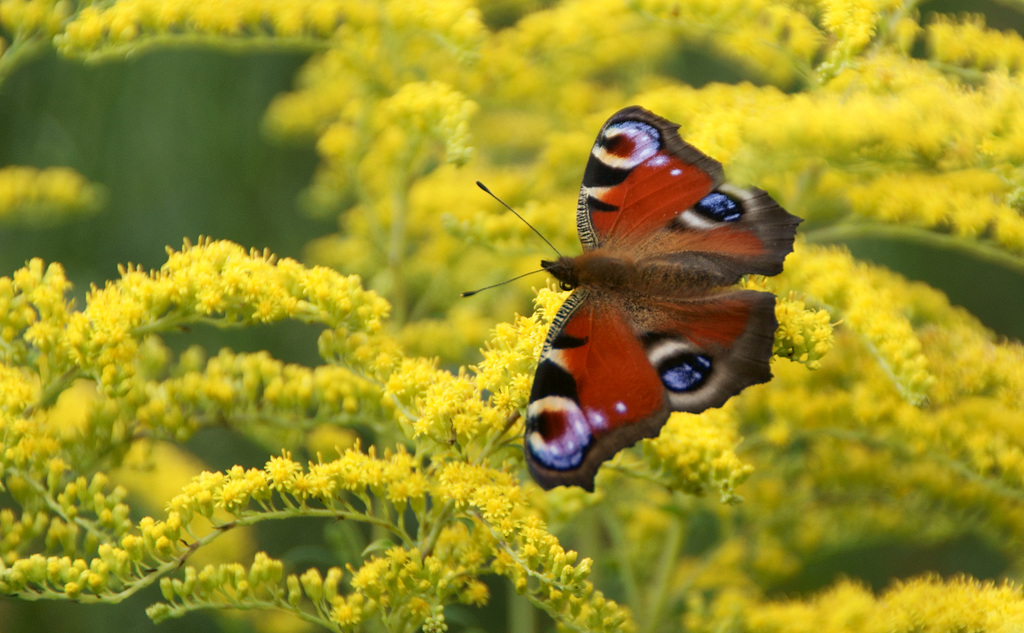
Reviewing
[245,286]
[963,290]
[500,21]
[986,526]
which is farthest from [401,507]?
[963,290]

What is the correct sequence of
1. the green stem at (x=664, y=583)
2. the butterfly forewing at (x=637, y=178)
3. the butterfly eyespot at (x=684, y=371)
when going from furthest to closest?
1. the green stem at (x=664, y=583)
2. the butterfly forewing at (x=637, y=178)
3. the butterfly eyespot at (x=684, y=371)

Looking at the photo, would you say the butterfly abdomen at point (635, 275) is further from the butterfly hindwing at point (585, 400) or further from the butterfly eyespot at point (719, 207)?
the butterfly hindwing at point (585, 400)

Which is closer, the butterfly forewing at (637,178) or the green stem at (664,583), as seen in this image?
the butterfly forewing at (637,178)

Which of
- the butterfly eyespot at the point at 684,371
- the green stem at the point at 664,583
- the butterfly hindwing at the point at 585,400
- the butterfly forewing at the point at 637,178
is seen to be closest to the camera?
the butterfly hindwing at the point at 585,400

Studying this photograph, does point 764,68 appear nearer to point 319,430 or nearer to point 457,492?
point 319,430

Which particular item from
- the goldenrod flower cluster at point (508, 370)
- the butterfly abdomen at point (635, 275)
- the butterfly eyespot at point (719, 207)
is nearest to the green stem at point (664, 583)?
the goldenrod flower cluster at point (508, 370)

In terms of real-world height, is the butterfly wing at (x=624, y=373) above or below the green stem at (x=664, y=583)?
above

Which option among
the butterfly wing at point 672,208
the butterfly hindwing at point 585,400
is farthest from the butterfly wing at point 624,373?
the butterfly wing at point 672,208
